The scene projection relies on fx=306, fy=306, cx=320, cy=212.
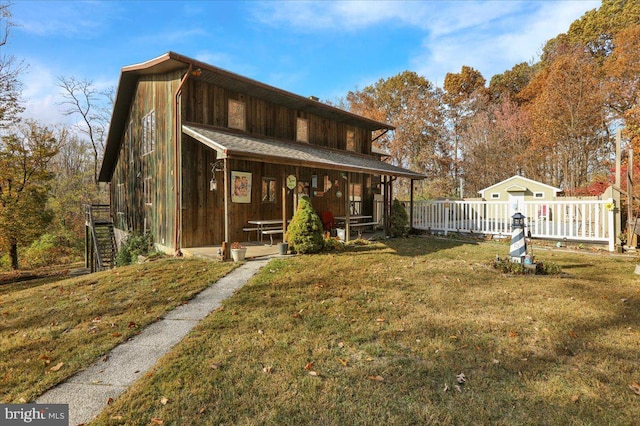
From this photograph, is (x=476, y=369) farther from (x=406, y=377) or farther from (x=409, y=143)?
(x=409, y=143)

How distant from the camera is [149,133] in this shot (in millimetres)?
11930

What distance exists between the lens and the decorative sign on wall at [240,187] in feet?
34.5

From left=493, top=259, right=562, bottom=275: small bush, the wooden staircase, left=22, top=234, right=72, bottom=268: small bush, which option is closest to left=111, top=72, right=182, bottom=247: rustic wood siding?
the wooden staircase

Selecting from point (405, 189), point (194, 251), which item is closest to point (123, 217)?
point (194, 251)

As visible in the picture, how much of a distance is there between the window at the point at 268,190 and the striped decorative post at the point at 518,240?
26.3 feet

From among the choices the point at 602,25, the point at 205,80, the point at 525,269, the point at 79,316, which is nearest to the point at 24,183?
the point at 205,80

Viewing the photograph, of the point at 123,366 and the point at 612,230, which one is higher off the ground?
the point at 612,230

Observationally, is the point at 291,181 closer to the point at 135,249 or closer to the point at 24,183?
the point at 135,249

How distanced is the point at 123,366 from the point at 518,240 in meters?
7.55

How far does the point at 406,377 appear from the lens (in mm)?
2969

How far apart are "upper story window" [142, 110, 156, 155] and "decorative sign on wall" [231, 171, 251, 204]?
140 inches

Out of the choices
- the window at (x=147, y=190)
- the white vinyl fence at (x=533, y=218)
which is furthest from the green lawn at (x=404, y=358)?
the window at (x=147, y=190)

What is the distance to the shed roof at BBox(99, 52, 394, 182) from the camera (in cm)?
951

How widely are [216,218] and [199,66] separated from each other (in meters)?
4.73
